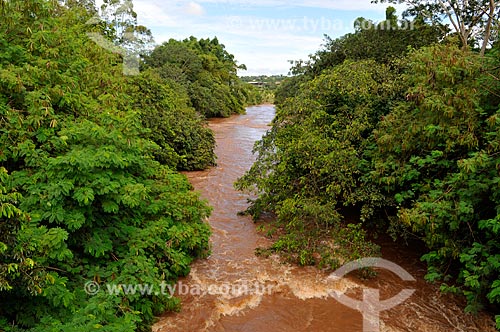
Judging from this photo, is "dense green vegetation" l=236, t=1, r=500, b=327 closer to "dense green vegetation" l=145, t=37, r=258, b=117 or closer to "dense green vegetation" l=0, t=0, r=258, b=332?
"dense green vegetation" l=0, t=0, r=258, b=332

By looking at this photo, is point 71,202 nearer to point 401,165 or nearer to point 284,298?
point 284,298

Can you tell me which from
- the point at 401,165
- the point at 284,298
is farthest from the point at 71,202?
the point at 401,165

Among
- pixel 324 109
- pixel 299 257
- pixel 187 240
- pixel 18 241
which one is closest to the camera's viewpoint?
pixel 18 241

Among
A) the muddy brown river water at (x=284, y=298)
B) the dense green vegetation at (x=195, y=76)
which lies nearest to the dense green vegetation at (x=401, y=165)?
the muddy brown river water at (x=284, y=298)

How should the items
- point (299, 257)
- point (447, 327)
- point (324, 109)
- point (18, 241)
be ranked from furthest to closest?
point (324, 109)
point (299, 257)
point (447, 327)
point (18, 241)

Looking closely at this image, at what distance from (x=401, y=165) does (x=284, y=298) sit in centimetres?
329

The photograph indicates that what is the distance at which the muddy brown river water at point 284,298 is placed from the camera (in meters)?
5.54

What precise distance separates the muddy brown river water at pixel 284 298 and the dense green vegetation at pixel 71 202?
0.46m

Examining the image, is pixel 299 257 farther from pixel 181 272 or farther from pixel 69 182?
pixel 69 182

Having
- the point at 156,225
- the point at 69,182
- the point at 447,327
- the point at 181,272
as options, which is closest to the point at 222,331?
the point at 181,272

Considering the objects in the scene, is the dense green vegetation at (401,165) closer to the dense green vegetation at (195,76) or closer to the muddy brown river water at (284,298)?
the muddy brown river water at (284,298)

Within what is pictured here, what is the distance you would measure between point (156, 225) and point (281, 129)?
477 centimetres

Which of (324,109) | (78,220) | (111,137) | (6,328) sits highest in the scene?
(324,109)

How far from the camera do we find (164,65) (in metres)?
27.0
